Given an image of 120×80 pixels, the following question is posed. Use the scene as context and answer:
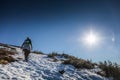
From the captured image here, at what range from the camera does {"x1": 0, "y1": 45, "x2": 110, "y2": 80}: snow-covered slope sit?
12477mm

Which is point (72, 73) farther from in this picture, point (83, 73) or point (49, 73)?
point (49, 73)

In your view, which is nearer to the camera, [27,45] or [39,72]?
[39,72]

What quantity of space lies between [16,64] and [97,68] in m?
7.97

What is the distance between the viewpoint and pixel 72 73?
15578 mm

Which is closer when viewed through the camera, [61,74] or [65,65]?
[61,74]

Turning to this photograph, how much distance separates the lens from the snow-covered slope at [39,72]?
12.5 m

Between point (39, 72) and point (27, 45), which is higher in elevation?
point (27, 45)

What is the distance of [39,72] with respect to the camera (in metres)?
14.1

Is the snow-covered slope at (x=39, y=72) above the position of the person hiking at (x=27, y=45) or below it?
below

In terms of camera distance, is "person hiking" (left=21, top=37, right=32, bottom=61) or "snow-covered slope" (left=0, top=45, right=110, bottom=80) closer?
"snow-covered slope" (left=0, top=45, right=110, bottom=80)

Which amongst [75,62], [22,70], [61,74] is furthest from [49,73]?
[75,62]

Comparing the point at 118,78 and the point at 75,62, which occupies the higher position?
the point at 75,62

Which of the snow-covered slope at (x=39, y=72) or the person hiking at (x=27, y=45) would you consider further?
the person hiking at (x=27, y=45)

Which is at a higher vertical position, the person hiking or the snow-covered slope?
the person hiking
